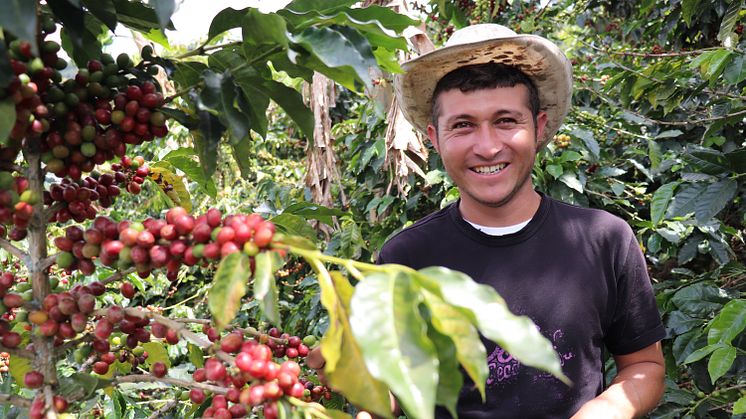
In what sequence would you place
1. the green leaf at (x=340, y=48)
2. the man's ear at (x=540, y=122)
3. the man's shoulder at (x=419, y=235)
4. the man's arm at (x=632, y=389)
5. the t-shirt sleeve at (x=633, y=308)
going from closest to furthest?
1. the green leaf at (x=340, y=48)
2. the man's arm at (x=632, y=389)
3. the t-shirt sleeve at (x=633, y=308)
4. the man's shoulder at (x=419, y=235)
5. the man's ear at (x=540, y=122)

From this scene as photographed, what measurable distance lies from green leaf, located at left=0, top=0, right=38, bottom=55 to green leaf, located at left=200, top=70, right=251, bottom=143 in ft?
0.88

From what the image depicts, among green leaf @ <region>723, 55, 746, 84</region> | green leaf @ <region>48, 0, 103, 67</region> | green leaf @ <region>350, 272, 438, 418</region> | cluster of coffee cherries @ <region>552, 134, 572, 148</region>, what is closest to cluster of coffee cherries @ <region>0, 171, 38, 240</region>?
green leaf @ <region>48, 0, 103, 67</region>

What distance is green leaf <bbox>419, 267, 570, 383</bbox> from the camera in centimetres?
66

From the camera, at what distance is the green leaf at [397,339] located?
2.10 feet

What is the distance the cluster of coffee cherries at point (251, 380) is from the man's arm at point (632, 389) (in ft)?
3.08

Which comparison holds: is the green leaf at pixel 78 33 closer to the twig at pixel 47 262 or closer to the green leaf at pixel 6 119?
the green leaf at pixel 6 119

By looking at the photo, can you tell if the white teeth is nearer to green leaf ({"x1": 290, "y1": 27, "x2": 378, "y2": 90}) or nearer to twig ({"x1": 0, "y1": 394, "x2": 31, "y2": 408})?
green leaf ({"x1": 290, "y1": 27, "x2": 378, "y2": 90})

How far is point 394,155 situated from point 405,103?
102cm

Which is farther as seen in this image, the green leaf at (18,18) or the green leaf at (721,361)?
the green leaf at (721,361)

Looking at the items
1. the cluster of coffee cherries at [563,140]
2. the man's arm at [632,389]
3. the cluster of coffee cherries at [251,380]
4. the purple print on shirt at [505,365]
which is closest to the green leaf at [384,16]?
the cluster of coffee cherries at [251,380]

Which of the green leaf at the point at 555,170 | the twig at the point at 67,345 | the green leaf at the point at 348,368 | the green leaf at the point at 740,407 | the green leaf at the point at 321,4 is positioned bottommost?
the green leaf at the point at 740,407

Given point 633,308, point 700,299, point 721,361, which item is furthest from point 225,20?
point 700,299

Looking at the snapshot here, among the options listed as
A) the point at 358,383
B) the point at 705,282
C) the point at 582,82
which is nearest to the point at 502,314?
the point at 358,383

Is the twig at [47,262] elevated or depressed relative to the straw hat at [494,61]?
depressed
